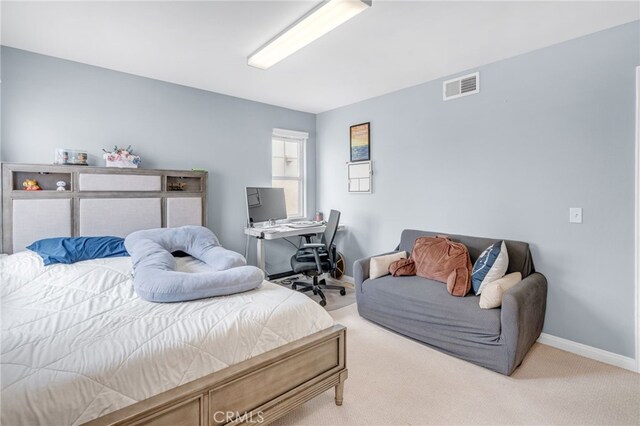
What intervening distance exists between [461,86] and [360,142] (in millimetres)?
1427

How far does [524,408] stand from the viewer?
187cm

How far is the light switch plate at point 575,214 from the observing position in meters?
2.52

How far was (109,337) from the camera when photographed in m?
1.31

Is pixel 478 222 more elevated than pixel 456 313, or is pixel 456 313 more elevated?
pixel 478 222

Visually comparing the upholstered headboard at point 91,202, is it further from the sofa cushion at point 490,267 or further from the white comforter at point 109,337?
the sofa cushion at point 490,267

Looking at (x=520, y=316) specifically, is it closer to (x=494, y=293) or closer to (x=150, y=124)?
(x=494, y=293)

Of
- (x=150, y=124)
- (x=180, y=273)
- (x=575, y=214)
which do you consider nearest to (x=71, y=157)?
(x=150, y=124)

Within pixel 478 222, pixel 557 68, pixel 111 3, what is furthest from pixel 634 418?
pixel 111 3

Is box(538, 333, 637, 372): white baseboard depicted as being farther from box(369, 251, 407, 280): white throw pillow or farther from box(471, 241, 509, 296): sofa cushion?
box(369, 251, 407, 280): white throw pillow

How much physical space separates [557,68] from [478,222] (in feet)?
4.83

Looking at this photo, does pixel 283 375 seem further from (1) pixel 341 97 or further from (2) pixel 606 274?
(1) pixel 341 97

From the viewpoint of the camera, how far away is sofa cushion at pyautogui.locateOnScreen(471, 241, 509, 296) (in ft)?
8.27

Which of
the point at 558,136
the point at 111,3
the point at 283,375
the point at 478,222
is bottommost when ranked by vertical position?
the point at 283,375

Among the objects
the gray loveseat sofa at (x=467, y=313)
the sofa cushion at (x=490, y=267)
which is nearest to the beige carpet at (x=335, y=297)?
the gray loveseat sofa at (x=467, y=313)
